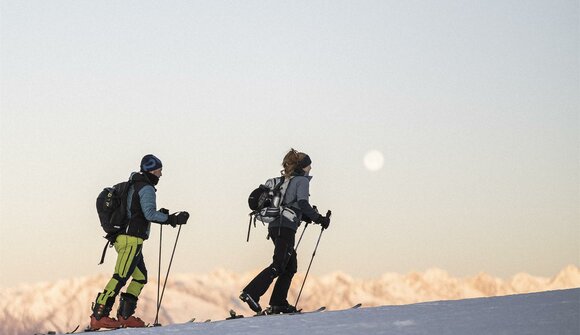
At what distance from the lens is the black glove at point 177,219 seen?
14047 mm

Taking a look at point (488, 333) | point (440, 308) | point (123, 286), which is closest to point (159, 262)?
point (123, 286)

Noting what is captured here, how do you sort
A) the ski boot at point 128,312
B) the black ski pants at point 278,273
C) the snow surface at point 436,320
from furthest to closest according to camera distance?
the black ski pants at point 278,273 → the ski boot at point 128,312 → the snow surface at point 436,320

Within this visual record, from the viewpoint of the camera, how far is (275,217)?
14336 mm

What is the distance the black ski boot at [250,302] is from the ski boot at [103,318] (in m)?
1.65

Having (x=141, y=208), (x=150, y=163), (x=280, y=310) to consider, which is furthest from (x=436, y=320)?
(x=150, y=163)

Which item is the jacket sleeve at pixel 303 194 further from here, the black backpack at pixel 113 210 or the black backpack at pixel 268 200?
the black backpack at pixel 113 210

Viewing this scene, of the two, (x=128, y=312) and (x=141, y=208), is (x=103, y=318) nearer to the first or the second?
(x=128, y=312)

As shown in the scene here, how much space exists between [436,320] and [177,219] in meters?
4.32

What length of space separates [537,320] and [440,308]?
1.88 meters

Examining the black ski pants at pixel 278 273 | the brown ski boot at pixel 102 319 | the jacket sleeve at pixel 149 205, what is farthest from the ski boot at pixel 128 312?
the black ski pants at pixel 278 273

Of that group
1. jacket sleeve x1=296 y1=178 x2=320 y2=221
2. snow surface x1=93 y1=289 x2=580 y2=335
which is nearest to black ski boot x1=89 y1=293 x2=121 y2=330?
snow surface x1=93 y1=289 x2=580 y2=335

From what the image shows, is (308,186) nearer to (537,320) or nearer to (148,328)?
(148,328)

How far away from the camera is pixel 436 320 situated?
36.3 feet

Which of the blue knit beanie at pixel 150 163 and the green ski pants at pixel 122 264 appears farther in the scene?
the blue knit beanie at pixel 150 163
